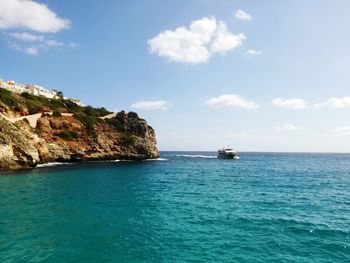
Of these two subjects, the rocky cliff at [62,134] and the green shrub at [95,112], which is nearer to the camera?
the rocky cliff at [62,134]

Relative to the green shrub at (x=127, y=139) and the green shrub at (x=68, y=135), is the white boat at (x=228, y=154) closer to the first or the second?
the green shrub at (x=127, y=139)

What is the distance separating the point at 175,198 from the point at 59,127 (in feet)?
211

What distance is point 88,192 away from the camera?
35625mm

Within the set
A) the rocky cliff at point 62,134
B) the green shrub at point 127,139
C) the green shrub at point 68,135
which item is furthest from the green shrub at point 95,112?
the green shrub at point 68,135

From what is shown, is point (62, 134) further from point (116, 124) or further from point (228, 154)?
point (228, 154)

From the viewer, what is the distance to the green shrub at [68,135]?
84.9 m

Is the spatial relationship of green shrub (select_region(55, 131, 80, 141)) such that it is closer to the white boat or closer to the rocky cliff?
the rocky cliff

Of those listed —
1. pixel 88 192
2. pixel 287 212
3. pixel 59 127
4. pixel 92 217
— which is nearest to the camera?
pixel 92 217

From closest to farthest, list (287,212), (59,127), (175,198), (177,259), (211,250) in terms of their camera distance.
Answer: (177,259)
(211,250)
(287,212)
(175,198)
(59,127)

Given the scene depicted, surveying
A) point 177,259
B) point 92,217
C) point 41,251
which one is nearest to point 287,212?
point 177,259

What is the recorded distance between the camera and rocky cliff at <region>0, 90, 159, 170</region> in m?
59.8

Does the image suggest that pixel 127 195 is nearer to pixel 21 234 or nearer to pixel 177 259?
pixel 21 234

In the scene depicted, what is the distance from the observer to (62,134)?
85.2 meters

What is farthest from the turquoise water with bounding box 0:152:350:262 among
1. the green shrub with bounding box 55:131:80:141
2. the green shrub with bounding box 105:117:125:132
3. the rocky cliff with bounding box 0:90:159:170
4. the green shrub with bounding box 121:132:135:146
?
the green shrub with bounding box 105:117:125:132
